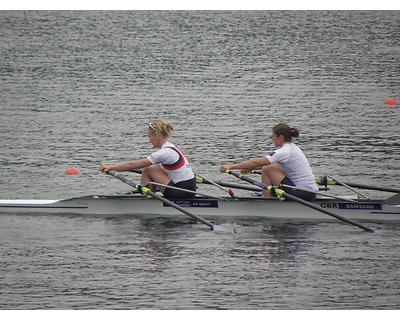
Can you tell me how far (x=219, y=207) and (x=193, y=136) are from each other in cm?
738

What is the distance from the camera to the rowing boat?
41.4 feet

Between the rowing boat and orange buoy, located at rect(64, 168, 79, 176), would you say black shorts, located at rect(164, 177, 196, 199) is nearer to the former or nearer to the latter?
the rowing boat

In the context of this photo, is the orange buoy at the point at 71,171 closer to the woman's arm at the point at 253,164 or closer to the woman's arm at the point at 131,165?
the woman's arm at the point at 131,165

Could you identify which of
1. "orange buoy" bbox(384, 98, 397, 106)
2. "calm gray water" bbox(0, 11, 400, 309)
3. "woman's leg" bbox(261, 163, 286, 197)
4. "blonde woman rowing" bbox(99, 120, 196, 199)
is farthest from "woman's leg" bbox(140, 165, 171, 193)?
"orange buoy" bbox(384, 98, 397, 106)

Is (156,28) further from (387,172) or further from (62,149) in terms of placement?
(387,172)

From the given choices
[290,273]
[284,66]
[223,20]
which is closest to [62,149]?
[290,273]

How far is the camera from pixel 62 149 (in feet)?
61.3

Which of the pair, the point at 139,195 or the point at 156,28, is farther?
the point at 156,28

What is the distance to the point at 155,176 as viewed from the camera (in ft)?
42.4

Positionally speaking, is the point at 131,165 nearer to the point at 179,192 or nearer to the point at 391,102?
the point at 179,192

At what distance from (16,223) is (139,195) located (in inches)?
73.0

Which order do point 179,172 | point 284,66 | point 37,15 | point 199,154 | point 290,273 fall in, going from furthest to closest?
point 37,15 → point 284,66 → point 199,154 → point 179,172 → point 290,273

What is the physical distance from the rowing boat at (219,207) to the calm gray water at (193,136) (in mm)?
192

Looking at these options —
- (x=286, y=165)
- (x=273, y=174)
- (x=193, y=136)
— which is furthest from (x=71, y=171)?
(x=286, y=165)
